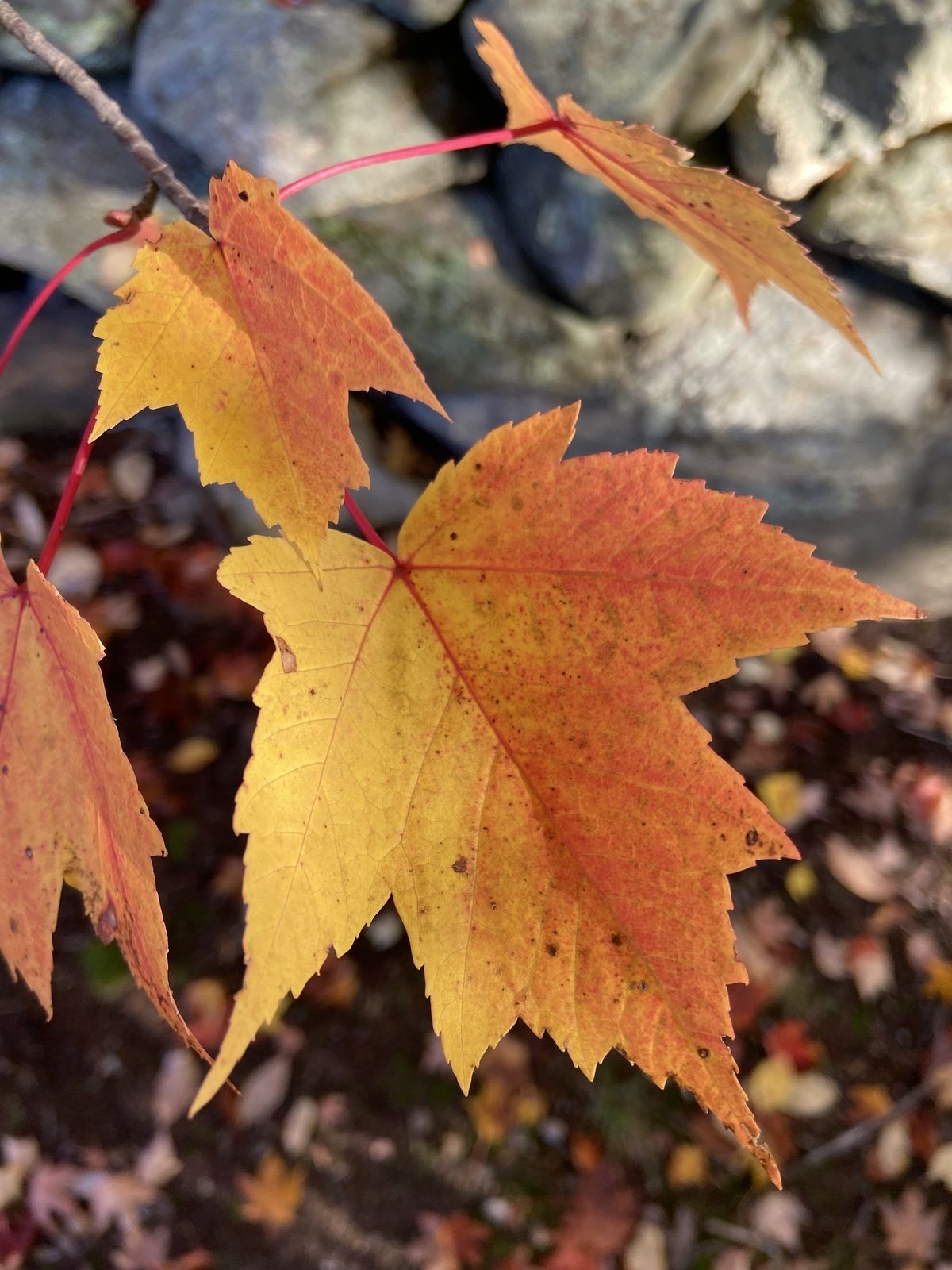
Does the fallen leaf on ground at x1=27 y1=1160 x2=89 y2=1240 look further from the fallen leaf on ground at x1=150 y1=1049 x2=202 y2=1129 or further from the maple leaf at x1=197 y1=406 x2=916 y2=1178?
the maple leaf at x1=197 y1=406 x2=916 y2=1178

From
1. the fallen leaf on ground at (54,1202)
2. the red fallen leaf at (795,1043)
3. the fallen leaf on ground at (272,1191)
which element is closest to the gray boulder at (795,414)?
the red fallen leaf at (795,1043)

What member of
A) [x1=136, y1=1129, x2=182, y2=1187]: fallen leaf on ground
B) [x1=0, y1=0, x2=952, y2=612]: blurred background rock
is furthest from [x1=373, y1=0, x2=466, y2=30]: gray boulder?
[x1=136, y1=1129, x2=182, y2=1187]: fallen leaf on ground

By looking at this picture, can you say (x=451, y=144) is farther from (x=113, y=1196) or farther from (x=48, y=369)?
(x=48, y=369)

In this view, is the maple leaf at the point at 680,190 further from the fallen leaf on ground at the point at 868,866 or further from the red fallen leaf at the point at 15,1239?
the red fallen leaf at the point at 15,1239

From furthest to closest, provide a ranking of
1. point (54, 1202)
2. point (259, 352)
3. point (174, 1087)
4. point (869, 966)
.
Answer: point (869, 966) < point (174, 1087) < point (54, 1202) < point (259, 352)

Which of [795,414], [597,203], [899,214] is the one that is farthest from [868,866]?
[597,203]

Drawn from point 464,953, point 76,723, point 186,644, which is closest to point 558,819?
point 464,953

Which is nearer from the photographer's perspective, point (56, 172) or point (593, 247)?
point (593, 247)
